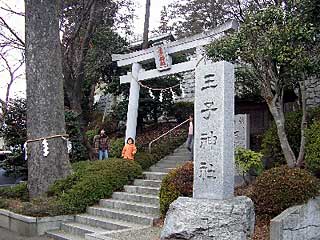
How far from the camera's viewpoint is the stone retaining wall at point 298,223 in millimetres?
7219

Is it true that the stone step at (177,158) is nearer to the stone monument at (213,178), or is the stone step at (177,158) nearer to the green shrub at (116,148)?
the green shrub at (116,148)

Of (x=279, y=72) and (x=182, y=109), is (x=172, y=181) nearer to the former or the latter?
(x=279, y=72)

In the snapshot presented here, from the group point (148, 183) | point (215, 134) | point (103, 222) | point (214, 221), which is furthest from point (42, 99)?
point (214, 221)

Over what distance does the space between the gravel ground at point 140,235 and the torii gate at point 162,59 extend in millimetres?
6088

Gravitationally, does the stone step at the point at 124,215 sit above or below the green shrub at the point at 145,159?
below

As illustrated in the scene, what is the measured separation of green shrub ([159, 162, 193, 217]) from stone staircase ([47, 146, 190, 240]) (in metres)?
0.45

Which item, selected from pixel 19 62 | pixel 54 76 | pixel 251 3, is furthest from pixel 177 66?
pixel 19 62

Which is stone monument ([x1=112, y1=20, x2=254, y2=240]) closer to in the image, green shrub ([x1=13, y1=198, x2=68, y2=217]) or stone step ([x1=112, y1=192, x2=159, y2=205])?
stone step ([x1=112, y1=192, x2=159, y2=205])

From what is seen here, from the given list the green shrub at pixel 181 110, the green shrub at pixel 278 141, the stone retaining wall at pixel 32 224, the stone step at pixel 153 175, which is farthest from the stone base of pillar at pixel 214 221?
the green shrub at pixel 181 110

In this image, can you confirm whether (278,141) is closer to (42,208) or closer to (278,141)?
(278,141)

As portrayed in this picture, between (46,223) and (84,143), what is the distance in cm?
628

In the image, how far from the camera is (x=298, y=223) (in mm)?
7703

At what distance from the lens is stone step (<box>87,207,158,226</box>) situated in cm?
920

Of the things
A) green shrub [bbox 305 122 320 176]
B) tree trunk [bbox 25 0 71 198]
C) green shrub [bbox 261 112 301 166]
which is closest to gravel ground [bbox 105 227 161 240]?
green shrub [bbox 305 122 320 176]
